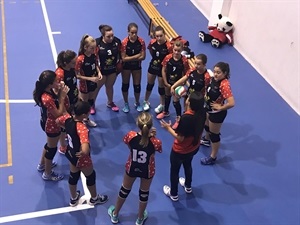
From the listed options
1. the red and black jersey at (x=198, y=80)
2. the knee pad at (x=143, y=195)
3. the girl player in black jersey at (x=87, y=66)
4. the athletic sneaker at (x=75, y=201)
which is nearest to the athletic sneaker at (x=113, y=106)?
the girl player in black jersey at (x=87, y=66)

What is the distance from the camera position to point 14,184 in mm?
5719

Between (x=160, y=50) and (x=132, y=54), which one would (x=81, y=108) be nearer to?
(x=132, y=54)

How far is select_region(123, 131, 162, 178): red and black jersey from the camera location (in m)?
4.53

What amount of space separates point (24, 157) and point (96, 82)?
1613 mm

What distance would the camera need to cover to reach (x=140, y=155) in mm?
4609

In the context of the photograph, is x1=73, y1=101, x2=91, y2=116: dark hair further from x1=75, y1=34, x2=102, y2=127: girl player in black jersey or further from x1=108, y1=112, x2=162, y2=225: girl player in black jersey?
x1=75, y1=34, x2=102, y2=127: girl player in black jersey

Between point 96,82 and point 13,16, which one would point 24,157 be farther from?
point 13,16

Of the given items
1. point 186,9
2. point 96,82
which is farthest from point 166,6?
point 96,82

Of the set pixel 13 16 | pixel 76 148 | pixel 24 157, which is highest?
pixel 13 16

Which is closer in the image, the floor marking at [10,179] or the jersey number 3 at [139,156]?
the jersey number 3 at [139,156]

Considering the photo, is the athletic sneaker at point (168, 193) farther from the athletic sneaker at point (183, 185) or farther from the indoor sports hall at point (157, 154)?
the athletic sneaker at point (183, 185)

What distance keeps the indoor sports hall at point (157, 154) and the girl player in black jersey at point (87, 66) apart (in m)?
0.86

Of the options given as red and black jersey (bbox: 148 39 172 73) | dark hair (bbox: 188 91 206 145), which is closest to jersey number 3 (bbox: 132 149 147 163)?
dark hair (bbox: 188 91 206 145)

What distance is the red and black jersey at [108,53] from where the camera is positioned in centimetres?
631
